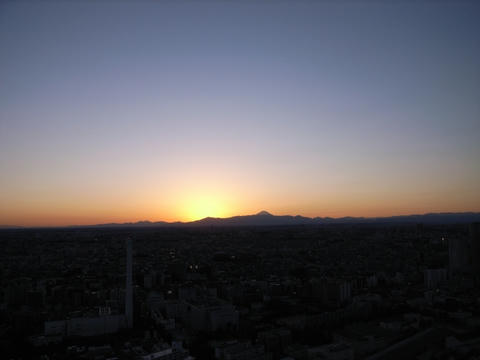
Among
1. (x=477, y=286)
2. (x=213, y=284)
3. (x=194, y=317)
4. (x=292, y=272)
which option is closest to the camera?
(x=194, y=317)

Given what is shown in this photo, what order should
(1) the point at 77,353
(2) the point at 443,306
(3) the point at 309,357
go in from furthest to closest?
(2) the point at 443,306 → (1) the point at 77,353 → (3) the point at 309,357

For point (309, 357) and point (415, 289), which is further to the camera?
point (415, 289)

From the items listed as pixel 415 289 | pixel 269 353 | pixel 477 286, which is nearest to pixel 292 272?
pixel 415 289

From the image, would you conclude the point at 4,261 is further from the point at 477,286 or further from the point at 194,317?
the point at 477,286

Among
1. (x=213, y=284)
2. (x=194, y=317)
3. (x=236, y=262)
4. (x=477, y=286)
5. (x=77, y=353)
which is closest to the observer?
(x=77, y=353)

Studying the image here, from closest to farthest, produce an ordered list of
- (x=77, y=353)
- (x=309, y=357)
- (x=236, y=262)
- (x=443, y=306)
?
(x=309, y=357) → (x=77, y=353) → (x=443, y=306) → (x=236, y=262)

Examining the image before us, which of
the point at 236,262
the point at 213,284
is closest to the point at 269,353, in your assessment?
the point at 213,284

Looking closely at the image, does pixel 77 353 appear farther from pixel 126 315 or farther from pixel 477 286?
pixel 477 286

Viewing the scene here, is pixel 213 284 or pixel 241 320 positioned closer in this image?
pixel 241 320

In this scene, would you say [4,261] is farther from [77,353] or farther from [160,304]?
[77,353]
